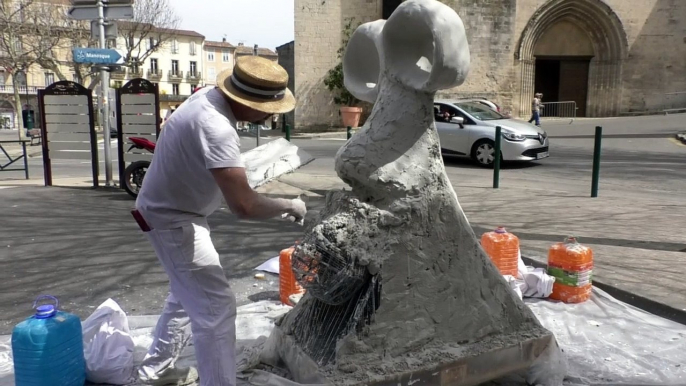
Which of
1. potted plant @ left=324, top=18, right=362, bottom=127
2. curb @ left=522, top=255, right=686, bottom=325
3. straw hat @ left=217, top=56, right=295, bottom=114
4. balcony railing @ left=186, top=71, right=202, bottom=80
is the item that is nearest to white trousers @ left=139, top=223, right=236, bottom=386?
straw hat @ left=217, top=56, right=295, bottom=114

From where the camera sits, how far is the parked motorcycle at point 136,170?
8133mm

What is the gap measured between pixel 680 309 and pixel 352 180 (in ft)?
8.69

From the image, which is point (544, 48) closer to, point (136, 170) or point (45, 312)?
point (136, 170)

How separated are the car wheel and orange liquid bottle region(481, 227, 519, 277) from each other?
7814 millimetres

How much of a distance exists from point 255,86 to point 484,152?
10030 mm

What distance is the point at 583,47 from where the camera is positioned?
977 inches

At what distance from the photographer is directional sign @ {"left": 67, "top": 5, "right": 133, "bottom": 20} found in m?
8.81

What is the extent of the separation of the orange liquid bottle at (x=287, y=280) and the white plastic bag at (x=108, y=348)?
119cm

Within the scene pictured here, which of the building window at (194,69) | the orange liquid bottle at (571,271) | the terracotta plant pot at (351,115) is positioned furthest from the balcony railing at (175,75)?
the orange liquid bottle at (571,271)

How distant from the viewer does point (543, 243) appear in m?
5.39

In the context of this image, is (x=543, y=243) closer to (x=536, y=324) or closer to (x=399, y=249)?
(x=536, y=324)

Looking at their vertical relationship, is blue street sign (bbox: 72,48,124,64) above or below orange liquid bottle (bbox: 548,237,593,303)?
above

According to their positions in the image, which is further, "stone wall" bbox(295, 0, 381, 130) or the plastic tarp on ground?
"stone wall" bbox(295, 0, 381, 130)

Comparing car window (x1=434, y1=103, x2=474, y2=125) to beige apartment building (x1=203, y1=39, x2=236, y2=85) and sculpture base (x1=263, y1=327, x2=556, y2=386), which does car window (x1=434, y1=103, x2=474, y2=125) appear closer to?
sculpture base (x1=263, y1=327, x2=556, y2=386)
